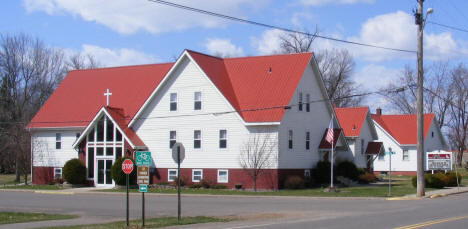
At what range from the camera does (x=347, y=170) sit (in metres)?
45.8

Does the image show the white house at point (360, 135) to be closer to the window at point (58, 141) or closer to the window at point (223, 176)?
the window at point (223, 176)

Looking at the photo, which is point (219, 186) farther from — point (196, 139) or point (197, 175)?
point (196, 139)

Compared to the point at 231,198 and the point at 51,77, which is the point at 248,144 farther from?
the point at 51,77

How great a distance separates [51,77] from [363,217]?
5814 cm

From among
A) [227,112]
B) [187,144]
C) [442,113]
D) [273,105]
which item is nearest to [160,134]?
[187,144]

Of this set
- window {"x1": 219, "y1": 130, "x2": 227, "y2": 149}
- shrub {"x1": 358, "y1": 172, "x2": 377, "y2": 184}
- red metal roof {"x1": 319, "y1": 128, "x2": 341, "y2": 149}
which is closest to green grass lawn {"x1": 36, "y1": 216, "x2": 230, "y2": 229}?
window {"x1": 219, "y1": 130, "x2": 227, "y2": 149}

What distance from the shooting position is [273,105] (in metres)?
40.1

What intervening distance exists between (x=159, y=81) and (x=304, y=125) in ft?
40.0

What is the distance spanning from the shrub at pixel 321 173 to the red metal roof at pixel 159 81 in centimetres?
620

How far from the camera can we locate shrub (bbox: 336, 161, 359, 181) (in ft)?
149

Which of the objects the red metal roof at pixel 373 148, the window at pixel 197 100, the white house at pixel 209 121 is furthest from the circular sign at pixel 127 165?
the red metal roof at pixel 373 148

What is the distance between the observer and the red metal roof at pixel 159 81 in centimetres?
4109

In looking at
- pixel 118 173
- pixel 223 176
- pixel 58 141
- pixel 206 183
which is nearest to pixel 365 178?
pixel 223 176

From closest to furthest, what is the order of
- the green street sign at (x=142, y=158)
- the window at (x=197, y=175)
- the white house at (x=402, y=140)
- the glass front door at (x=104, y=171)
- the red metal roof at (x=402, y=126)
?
1. the green street sign at (x=142, y=158)
2. the window at (x=197, y=175)
3. the glass front door at (x=104, y=171)
4. the white house at (x=402, y=140)
5. the red metal roof at (x=402, y=126)
